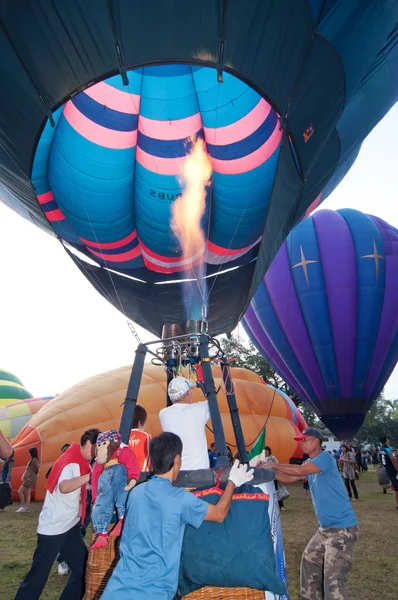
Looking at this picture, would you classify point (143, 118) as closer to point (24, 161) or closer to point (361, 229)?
point (24, 161)

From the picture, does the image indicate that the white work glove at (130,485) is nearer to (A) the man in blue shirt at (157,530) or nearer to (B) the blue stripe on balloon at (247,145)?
(A) the man in blue shirt at (157,530)

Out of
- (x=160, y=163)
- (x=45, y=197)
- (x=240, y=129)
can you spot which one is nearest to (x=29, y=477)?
(x=45, y=197)

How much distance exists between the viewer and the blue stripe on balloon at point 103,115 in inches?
245

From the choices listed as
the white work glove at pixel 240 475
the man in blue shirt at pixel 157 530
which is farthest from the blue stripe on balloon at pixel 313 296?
the man in blue shirt at pixel 157 530

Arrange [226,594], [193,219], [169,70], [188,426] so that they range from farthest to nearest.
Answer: [193,219] → [169,70] → [188,426] → [226,594]

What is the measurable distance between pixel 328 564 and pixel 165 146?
5618 millimetres

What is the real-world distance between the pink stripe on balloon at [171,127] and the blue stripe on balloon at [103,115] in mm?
176

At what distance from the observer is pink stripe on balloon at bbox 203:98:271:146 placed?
606cm

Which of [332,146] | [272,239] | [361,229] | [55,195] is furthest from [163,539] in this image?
[361,229]

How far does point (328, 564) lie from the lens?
3363 mm

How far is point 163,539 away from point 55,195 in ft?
20.2

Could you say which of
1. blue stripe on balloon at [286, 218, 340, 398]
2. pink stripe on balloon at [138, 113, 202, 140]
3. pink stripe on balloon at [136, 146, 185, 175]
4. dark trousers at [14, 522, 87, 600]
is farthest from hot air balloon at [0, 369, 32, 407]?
dark trousers at [14, 522, 87, 600]

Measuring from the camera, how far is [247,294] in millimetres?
8000

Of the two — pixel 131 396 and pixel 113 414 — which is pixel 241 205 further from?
pixel 113 414
